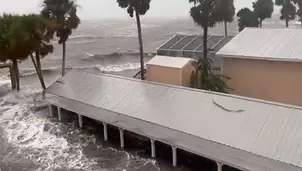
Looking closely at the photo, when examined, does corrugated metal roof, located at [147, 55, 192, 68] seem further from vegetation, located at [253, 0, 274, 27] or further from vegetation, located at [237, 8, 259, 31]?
vegetation, located at [253, 0, 274, 27]

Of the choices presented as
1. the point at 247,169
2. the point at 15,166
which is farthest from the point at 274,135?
the point at 15,166

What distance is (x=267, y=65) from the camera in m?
17.0

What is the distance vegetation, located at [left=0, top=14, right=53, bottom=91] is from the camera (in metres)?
21.0

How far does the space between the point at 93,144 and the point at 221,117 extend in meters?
6.39

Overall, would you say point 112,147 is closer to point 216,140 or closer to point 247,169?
point 216,140

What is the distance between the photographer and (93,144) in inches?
634

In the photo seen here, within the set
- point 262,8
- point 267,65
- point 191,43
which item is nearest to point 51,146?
point 267,65

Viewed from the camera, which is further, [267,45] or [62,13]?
[62,13]

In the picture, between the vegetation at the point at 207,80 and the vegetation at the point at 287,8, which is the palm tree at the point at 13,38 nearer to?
the vegetation at the point at 207,80

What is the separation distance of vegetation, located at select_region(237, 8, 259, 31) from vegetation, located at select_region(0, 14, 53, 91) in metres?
20.8

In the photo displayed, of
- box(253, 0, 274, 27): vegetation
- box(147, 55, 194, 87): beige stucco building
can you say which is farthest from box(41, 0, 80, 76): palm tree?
box(253, 0, 274, 27): vegetation

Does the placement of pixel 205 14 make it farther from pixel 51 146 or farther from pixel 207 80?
pixel 51 146

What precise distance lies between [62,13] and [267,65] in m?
14.5

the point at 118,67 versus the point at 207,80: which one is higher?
the point at 207,80
